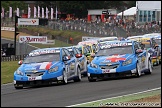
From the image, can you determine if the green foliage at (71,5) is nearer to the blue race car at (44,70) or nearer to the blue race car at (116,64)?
the blue race car at (116,64)

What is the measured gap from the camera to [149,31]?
176ft

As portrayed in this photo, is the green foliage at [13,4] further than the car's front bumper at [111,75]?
Yes

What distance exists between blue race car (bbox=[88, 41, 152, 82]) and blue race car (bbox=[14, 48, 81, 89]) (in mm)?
960

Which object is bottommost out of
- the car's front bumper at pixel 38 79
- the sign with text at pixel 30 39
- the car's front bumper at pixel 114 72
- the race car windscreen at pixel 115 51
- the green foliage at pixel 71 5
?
the car's front bumper at pixel 38 79

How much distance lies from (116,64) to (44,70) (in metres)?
2.73

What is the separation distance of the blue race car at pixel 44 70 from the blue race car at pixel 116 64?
96cm

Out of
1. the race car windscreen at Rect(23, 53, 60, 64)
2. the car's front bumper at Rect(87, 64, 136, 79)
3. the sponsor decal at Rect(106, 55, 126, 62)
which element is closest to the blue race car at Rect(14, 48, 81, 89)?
the race car windscreen at Rect(23, 53, 60, 64)

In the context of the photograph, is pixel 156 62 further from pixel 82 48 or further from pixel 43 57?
pixel 43 57

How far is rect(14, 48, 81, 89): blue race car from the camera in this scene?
18.6 metres

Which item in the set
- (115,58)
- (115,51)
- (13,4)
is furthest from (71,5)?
(115,58)

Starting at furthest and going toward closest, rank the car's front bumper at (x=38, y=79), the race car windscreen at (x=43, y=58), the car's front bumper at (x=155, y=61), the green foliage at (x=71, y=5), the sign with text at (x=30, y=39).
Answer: the green foliage at (x=71, y=5)
the sign with text at (x=30, y=39)
the car's front bumper at (x=155, y=61)
the race car windscreen at (x=43, y=58)
the car's front bumper at (x=38, y=79)

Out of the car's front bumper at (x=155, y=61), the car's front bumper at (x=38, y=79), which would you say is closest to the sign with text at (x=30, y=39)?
the car's front bumper at (x=155, y=61)

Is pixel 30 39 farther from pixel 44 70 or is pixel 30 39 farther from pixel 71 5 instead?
pixel 71 5

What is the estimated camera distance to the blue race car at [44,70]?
61.1 ft
